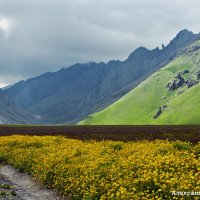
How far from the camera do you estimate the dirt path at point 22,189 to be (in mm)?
21875

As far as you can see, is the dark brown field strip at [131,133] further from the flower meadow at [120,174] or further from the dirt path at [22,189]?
the dirt path at [22,189]

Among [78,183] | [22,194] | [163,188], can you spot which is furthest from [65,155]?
[163,188]

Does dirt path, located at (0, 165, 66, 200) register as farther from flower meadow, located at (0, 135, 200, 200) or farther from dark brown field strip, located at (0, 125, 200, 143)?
dark brown field strip, located at (0, 125, 200, 143)

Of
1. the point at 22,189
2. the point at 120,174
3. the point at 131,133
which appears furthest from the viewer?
the point at 131,133

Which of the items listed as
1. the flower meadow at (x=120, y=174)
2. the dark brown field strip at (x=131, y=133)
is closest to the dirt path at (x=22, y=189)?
the flower meadow at (x=120, y=174)

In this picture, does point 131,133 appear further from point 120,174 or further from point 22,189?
point 120,174

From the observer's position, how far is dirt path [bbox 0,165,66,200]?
21875mm

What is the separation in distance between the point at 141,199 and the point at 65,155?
45.5ft

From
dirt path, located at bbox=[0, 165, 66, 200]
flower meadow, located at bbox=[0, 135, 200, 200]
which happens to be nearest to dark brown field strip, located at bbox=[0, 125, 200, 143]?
flower meadow, located at bbox=[0, 135, 200, 200]

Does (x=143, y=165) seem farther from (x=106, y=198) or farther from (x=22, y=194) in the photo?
(x=22, y=194)

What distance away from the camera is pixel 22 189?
2516 cm

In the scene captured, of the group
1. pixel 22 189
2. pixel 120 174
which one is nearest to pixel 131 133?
pixel 22 189

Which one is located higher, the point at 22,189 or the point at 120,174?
the point at 120,174

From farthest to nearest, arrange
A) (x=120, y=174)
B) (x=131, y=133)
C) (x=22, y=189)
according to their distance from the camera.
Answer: (x=131, y=133)
(x=22, y=189)
(x=120, y=174)
